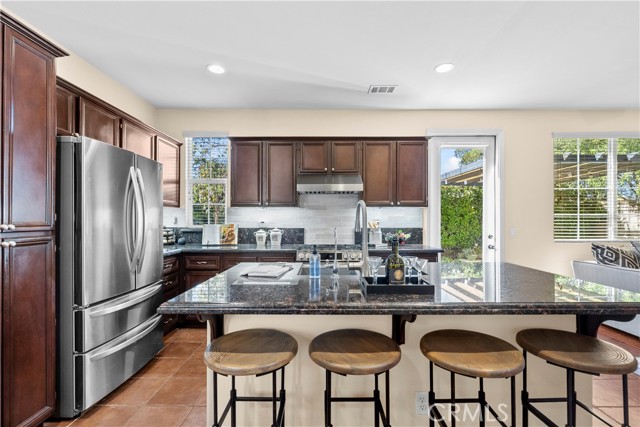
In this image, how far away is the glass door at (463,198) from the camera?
4297mm

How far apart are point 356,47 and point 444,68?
1.02 meters

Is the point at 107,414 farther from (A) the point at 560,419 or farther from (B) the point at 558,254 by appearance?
(B) the point at 558,254

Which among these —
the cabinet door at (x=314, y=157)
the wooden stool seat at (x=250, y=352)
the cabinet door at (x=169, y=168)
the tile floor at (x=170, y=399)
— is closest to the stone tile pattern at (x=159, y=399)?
the tile floor at (x=170, y=399)

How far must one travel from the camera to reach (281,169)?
4016 mm

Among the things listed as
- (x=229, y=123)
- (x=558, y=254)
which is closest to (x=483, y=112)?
(x=558, y=254)

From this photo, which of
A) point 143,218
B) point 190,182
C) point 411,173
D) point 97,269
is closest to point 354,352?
point 97,269

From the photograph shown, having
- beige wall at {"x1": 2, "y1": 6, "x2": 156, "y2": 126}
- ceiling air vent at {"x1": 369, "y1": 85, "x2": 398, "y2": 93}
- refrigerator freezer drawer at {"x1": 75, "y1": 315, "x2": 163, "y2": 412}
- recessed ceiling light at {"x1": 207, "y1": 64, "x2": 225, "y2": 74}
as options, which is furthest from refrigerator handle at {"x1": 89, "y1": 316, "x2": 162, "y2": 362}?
ceiling air vent at {"x1": 369, "y1": 85, "x2": 398, "y2": 93}

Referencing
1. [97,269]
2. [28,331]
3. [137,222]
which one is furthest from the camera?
[137,222]

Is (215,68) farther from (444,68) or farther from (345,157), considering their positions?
(444,68)

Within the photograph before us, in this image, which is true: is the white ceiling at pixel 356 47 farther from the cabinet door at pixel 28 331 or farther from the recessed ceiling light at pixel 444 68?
the cabinet door at pixel 28 331

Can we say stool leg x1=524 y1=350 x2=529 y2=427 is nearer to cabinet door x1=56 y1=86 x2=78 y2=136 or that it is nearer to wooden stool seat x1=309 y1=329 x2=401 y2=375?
wooden stool seat x1=309 y1=329 x2=401 y2=375

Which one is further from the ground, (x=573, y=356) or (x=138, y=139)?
(x=138, y=139)

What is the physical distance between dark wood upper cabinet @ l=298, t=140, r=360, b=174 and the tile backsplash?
0.43 metres

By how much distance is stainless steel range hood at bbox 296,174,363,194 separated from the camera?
3.80 metres
